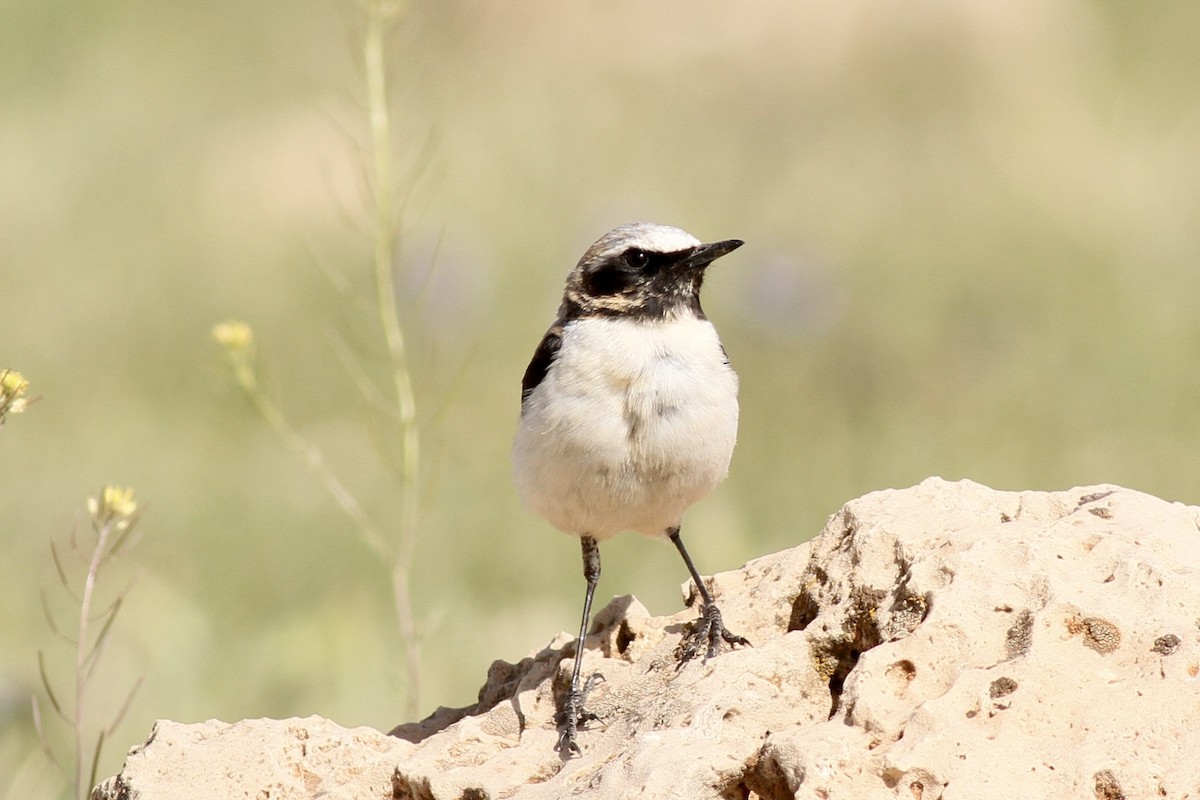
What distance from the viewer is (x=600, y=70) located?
20.6 metres

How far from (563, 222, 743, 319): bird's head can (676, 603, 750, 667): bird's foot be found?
4.74ft

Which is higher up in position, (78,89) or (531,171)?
(78,89)

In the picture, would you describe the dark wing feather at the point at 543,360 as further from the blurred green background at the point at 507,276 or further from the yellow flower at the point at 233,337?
the yellow flower at the point at 233,337

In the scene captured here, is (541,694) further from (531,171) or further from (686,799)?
(531,171)

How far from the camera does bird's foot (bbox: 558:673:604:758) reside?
15.5ft

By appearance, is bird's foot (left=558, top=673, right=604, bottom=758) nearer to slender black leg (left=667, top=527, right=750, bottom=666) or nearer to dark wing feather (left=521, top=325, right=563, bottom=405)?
slender black leg (left=667, top=527, right=750, bottom=666)

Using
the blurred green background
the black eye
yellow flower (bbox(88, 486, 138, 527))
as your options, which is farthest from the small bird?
yellow flower (bbox(88, 486, 138, 527))

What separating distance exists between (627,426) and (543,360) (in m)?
0.64

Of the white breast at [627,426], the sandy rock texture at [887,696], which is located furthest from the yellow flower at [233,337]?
the sandy rock texture at [887,696]

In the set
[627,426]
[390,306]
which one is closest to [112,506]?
[627,426]

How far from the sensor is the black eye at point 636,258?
20.9 ft

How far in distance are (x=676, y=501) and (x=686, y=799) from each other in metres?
2.28

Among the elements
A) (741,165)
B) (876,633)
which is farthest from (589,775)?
(741,165)

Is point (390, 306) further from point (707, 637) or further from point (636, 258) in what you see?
point (707, 637)
